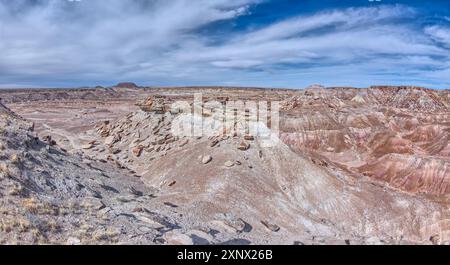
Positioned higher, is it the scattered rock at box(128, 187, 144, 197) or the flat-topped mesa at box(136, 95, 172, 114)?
the flat-topped mesa at box(136, 95, 172, 114)

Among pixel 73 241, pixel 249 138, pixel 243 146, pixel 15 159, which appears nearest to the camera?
pixel 73 241

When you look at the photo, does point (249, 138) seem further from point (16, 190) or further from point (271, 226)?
point (16, 190)

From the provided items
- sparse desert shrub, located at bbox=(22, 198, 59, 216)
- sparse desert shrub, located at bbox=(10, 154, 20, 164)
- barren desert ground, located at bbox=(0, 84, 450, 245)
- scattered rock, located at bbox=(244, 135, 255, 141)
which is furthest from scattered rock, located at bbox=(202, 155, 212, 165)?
sparse desert shrub, located at bbox=(22, 198, 59, 216)

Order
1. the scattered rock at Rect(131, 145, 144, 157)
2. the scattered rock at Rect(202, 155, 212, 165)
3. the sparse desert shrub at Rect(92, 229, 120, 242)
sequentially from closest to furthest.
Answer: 1. the sparse desert shrub at Rect(92, 229, 120, 242)
2. the scattered rock at Rect(202, 155, 212, 165)
3. the scattered rock at Rect(131, 145, 144, 157)

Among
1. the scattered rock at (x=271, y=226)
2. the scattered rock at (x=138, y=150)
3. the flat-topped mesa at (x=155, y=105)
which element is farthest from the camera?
the flat-topped mesa at (x=155, y=105)

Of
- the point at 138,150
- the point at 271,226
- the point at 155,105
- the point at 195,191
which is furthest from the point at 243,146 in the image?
the point at 155,105

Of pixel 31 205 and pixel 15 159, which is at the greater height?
pixel 15 159

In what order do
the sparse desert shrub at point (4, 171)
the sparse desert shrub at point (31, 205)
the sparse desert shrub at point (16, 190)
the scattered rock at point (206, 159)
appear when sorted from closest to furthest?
the sparse desert shrub at point (31, 205) → the sparse desert shrub at point (16, 190) → the sparse desert shrub at point (4, 171) → the scattered rock at point (206, 159)

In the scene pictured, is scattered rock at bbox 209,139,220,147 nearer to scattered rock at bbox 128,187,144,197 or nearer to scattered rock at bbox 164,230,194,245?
scattered rock at bbox 128,187,144,197

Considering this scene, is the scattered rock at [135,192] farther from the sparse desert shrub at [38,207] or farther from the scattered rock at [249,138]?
the scattered rock at [249,138]

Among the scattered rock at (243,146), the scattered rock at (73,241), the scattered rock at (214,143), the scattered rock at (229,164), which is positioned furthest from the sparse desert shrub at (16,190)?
the scattered rock at (243,146)

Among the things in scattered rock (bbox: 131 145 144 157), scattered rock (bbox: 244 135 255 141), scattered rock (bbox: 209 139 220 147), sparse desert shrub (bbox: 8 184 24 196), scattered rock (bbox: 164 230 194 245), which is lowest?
scattered rock (bbox: 164 230 194 245)
